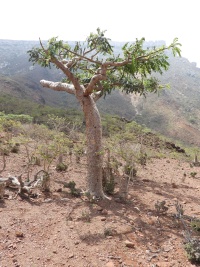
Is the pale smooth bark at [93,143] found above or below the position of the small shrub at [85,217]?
above

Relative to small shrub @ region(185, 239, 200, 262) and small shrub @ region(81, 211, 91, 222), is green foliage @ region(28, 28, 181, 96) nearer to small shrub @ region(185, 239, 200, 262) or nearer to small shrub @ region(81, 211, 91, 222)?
small shrub @ region(81, 211, 91, 222)

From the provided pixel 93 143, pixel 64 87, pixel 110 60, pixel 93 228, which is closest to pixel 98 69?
pixel 110 60

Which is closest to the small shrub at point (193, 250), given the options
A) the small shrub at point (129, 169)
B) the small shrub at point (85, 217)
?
the small shrub at point (85, 217)

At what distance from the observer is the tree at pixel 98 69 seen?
4906 millimetres

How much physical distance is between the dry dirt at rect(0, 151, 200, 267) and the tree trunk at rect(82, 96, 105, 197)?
1.31ft

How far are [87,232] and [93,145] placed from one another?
211 centimetres

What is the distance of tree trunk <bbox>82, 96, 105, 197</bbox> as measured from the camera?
577cm

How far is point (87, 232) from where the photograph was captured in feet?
13.7

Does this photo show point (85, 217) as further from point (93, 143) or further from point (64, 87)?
point (64, 87)

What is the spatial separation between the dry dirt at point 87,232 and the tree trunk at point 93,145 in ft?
1.31

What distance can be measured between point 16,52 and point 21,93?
98730 millimetres

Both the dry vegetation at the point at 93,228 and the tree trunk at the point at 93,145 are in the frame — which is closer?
the dry vegetation at the point at 93,228

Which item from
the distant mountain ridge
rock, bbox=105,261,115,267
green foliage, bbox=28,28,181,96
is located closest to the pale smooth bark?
green foliage, bbox=28,28,181,96

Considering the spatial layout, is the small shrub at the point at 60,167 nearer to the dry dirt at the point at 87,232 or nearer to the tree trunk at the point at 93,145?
the dry dirt at the point at 87,232
